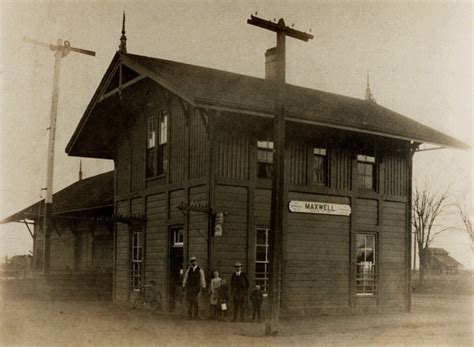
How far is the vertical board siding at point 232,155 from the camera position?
1691 cm

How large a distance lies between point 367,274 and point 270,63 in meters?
7.31

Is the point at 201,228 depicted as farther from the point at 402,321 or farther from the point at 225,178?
the point at 402,321

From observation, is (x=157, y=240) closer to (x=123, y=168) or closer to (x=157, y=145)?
(x=157, y=145)

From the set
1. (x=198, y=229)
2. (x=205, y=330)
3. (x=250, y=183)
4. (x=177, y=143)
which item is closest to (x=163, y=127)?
(x=177, y=143)

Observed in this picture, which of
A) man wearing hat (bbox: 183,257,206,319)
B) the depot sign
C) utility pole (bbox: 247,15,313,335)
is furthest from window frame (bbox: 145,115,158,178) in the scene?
utility pole (bbox: 247,15,313,335)

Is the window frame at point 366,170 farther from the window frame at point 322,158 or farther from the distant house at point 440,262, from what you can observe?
the distant house at point 440,262

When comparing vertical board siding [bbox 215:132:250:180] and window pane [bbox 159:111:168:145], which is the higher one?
window pane [bbox 159:111:168:145]

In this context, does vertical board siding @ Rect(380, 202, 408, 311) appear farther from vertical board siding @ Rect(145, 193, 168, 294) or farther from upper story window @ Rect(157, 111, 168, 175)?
upper story window @ Rect(157, 111, 168, 175)

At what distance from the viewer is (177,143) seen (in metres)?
18.3

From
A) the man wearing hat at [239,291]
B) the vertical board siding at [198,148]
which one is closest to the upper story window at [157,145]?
the vertical board siding at [198,148]

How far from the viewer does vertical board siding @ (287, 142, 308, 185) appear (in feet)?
59.6

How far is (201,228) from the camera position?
55.4 feet

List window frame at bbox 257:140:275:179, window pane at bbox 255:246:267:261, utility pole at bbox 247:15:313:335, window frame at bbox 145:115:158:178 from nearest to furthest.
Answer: utility pole at bbox 247:15:313:335 < window pane at bbox 255:246:267:261 < window frame at bbox 257:140:275:179 < window frame at bbox 145:115:158:178

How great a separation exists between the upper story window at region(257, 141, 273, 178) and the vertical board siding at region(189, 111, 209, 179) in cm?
152
